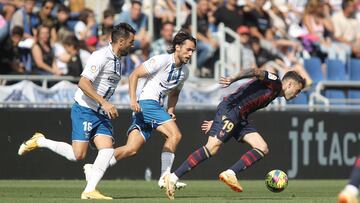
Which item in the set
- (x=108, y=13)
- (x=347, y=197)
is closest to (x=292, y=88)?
(x=347, y=197)

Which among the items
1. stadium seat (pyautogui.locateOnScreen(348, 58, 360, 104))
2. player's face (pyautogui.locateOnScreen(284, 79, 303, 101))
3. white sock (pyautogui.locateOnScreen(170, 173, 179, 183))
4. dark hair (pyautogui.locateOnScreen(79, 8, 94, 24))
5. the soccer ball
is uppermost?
dark hair (pyautogui.locateOnScreen(79, 8, 94, 24))

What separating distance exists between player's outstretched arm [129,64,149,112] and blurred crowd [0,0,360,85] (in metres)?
5.48

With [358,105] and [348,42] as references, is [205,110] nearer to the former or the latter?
[358,105]

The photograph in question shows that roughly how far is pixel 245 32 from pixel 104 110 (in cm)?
1019

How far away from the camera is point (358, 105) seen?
79.2ft

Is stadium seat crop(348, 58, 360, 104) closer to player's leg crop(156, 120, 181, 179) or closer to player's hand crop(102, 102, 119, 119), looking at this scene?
player's leg crop(156, 120, 181, 179)

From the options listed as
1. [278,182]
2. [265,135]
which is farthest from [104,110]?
[265,135]

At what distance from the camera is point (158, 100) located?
1603 centimetres

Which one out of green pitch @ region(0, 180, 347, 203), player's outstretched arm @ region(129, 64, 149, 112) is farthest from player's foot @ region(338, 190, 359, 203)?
player's outstretched arm @ region(129, 64, 149, 112)

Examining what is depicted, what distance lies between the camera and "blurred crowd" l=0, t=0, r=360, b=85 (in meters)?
21.4

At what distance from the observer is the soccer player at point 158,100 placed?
51.7ft

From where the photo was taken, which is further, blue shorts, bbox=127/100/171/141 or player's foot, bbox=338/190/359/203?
blue shorts, bbox=127/100/171/141

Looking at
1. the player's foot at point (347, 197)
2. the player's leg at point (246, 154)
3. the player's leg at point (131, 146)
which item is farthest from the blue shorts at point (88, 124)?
the player's foot at point (347, 197)

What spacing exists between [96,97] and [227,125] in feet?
6.43
